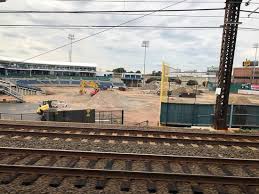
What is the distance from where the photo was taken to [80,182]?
244 inches

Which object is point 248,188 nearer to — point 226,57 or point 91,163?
point 91,163

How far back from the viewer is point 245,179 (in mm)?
6387

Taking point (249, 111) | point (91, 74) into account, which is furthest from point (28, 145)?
point (91, 74)

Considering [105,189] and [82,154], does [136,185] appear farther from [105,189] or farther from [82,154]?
[82,154]

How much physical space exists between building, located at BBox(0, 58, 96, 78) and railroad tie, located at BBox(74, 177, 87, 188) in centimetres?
10782

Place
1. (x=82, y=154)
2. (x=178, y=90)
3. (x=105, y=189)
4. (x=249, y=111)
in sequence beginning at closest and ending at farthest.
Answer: (x=105, y=189) < (x=82, y=154) < (x=249, y=111) < (x=178, y=90)

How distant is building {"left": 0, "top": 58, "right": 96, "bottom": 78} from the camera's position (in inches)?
4449

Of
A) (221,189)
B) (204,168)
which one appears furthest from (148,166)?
(221,189)

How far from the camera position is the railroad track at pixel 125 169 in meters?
6.32

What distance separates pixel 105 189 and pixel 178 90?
6044 centimetres

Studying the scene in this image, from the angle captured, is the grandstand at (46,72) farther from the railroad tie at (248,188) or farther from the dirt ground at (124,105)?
the railroad tie at (248,188)

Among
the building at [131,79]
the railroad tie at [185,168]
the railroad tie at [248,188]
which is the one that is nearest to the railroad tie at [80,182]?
the railroad tie at [185,168]

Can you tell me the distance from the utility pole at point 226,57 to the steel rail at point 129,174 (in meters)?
8.25

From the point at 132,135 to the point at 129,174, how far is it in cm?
479
